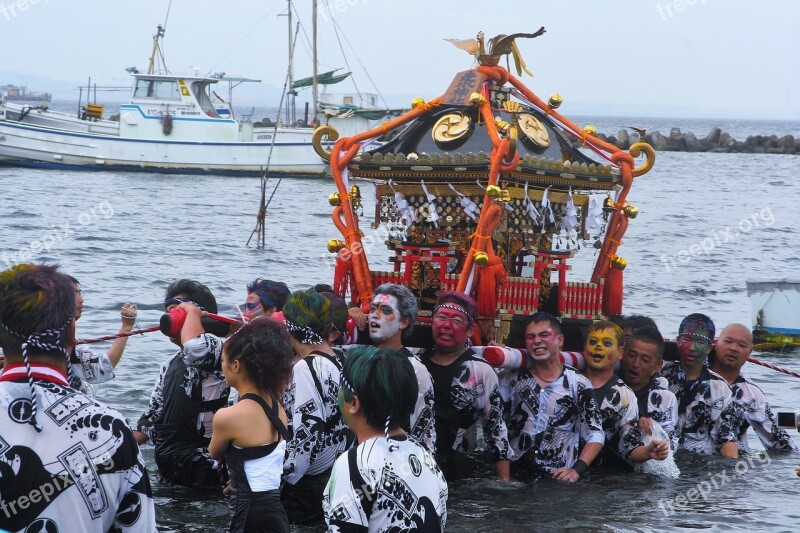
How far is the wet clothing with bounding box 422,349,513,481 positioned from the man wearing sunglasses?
1.59 m

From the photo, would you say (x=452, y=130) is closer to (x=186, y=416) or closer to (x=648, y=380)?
(x=648, y=380)

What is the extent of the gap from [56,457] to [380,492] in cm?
118

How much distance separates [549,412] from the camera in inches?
306

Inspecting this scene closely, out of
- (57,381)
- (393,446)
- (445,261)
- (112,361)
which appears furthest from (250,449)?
(445,261)

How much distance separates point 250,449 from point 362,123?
4185 centimetres

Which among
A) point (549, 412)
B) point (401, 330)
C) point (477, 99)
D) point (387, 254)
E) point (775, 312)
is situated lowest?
point (549, 412)

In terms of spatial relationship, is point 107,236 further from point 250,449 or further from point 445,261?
point 250,449

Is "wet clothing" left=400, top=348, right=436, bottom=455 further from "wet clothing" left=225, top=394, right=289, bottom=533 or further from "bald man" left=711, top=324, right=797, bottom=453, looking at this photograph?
"bald man" left=711, top=324, right=797, bottom=453

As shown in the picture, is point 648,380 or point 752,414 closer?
point 648,380

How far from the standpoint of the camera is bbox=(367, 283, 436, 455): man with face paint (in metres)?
6.77

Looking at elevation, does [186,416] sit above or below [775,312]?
below

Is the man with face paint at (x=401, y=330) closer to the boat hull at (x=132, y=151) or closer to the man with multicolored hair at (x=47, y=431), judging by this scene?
the man with multicolored hair at (x=47, y=431)

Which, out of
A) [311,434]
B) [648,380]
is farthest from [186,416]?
[648,380]

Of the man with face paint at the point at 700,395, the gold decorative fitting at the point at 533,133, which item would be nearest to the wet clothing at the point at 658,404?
the man with face paint at the point at 700,395
